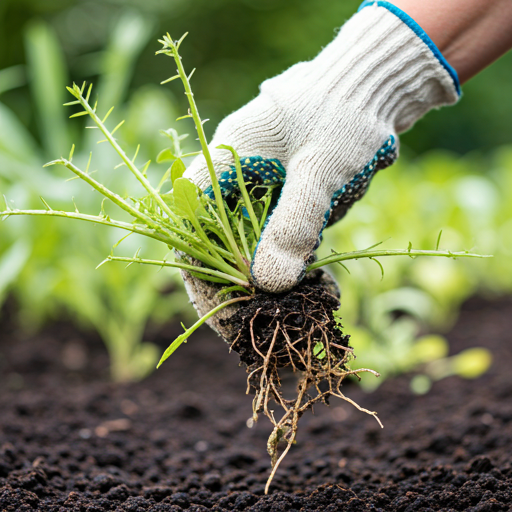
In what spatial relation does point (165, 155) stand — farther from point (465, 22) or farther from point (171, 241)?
point (465, 22)

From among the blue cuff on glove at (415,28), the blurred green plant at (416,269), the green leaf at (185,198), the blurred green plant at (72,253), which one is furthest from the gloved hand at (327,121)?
the blurred green plant at (72,253)

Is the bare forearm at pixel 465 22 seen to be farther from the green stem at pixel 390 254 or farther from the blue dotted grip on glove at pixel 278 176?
the green stem at pixel 390 254

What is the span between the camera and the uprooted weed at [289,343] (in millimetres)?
1010

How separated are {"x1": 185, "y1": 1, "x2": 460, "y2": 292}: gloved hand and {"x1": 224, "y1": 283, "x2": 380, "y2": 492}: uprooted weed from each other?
0.16 ft

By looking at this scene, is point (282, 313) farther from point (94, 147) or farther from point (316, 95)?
point (94, 147)

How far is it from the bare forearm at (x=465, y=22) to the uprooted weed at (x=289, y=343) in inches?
25.1

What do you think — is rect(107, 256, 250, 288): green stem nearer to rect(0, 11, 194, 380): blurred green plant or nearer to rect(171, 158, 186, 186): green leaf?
rect(171, 158, 186, 186): green leaf

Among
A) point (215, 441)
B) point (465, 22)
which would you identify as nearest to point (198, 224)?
point (465, 22)

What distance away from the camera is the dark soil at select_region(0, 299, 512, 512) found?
1.03 m

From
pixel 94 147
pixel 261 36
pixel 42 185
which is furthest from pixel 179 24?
pixel 42 185

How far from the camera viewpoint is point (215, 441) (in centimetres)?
160

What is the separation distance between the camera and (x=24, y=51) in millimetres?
6035

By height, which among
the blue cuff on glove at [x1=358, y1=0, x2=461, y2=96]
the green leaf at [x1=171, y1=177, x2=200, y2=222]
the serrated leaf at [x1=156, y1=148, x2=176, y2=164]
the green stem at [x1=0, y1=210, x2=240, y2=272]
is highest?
the blue cuff on glove at [x1=358, y1=0, x2=461, y2=96]

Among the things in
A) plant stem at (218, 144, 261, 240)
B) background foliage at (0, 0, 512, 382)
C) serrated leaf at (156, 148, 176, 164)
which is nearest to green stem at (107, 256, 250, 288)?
plant stem at (218, 144, 261, 240)
